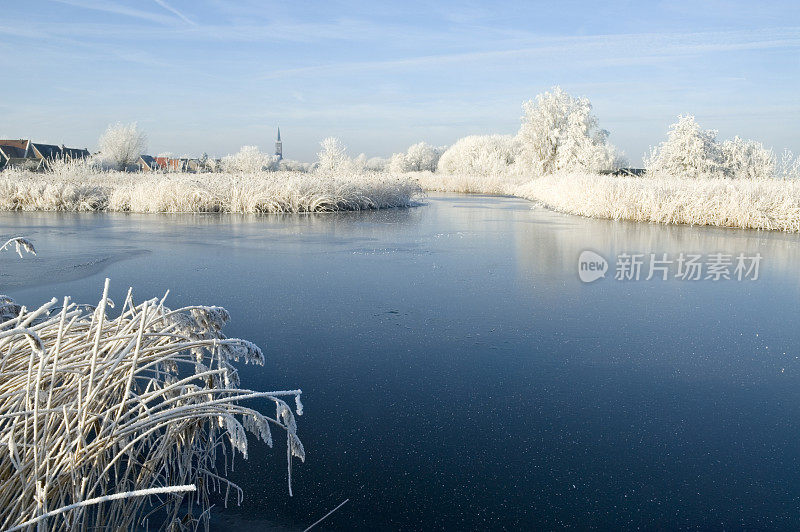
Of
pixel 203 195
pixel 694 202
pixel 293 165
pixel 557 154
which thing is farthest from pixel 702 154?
pixel 293 165

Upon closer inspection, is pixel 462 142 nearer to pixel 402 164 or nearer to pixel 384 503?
pixel 402 164

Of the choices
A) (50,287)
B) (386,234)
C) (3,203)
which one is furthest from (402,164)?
(50,287)

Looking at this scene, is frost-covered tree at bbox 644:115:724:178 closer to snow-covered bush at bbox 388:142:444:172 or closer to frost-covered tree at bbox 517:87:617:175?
frost-covered tree at bbox 517:87:617:175

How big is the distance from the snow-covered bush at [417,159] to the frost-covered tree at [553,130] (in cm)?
1903

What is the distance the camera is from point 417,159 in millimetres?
51156

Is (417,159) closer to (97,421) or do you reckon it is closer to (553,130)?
(553,130)

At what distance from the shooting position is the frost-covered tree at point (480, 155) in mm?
36378

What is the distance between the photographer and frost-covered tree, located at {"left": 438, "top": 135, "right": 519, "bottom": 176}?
119 feet

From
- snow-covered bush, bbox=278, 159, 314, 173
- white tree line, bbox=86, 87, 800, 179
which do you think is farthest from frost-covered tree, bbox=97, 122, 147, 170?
snow-covered bush, bbox=278, 159, 314, 173

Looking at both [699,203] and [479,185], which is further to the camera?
[479,185]

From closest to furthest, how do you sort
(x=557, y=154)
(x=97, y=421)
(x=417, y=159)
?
1. (x=97, y=421)
2. (x=557, y=154)
3. (x=417, y=159)

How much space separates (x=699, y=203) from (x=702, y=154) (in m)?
14.9

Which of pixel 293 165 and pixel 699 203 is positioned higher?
pixel 293 165

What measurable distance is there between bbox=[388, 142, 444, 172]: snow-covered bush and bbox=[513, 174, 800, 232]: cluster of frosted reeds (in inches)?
1485
